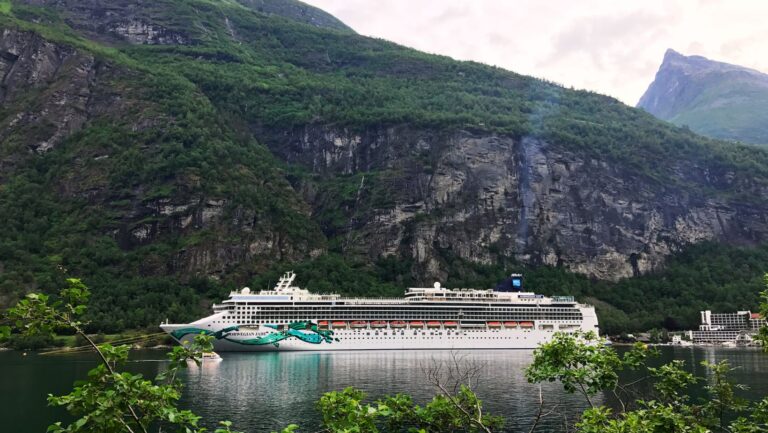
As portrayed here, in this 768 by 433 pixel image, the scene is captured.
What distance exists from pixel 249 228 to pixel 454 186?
57973 millimetres

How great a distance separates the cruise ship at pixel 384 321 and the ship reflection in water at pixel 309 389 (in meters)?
21.3

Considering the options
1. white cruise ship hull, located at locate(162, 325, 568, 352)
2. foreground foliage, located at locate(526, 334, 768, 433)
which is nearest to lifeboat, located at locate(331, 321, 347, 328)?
white cruise ship hull, located at locate(162, 325, 568, 352)

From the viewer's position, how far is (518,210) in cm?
18412

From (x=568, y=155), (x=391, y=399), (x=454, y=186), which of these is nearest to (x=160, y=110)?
(x=454, y=186)

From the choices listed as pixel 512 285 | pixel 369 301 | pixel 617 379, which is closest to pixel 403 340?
pixel 369 301

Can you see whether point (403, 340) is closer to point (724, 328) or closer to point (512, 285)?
point (512, 285)

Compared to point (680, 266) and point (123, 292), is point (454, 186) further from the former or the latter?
point (123, 292)

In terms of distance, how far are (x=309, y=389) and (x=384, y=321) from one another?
211ft

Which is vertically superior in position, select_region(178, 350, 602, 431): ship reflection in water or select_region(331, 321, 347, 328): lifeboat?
select_region(331, 321, 347, 328): lifeboat

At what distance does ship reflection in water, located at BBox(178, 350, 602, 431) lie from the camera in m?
42.0

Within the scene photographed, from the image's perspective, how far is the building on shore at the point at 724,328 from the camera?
476ft

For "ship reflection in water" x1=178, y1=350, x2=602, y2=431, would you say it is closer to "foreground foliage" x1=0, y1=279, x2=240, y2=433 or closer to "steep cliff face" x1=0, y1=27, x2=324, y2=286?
"foreground foliage" x1=0, y1=279, x2=240, y2=433

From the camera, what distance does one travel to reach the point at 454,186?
603 ft

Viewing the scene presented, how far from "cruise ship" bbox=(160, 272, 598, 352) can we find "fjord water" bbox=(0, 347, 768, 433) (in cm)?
1914
